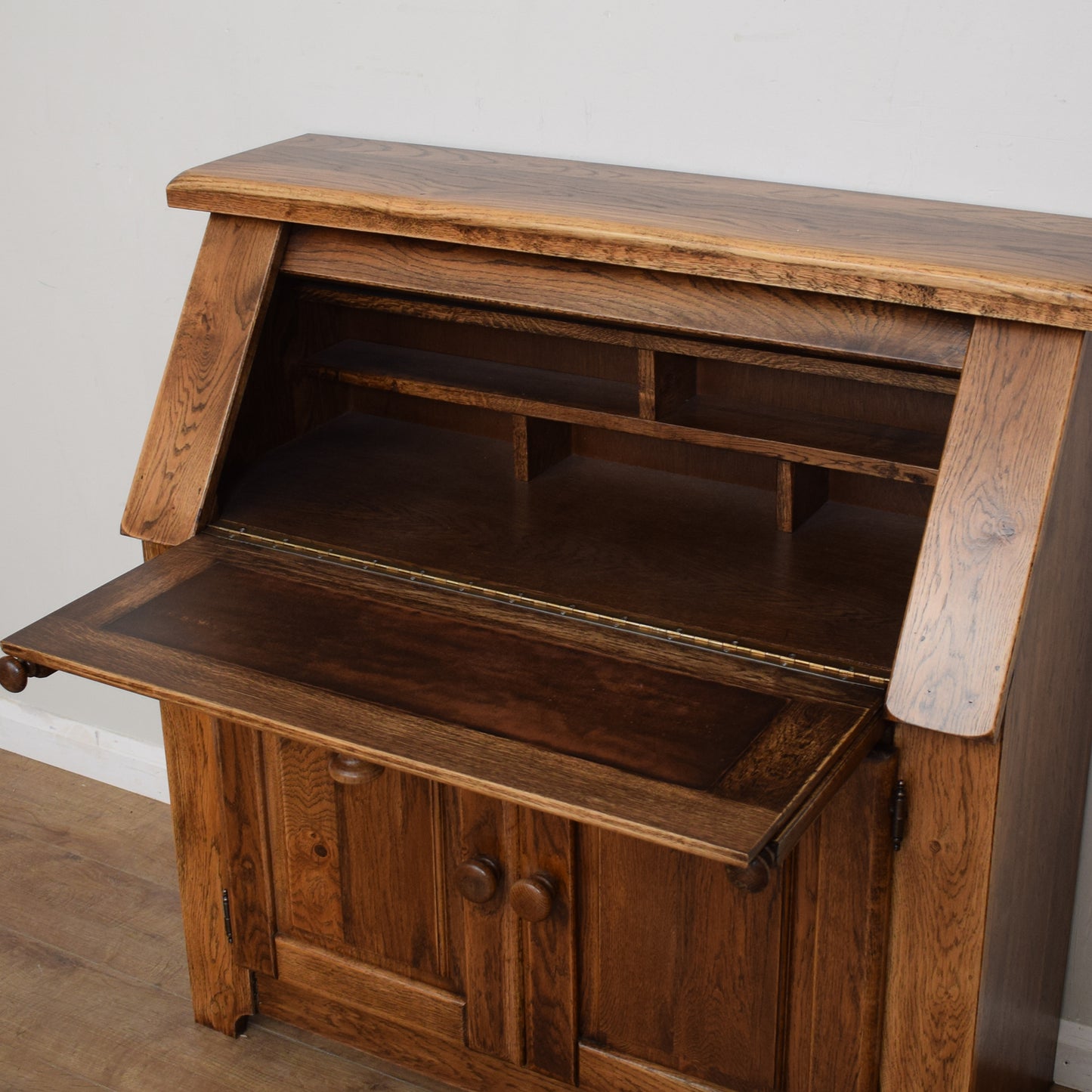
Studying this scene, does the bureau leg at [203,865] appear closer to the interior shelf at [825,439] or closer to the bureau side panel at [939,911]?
the interior shelf at [825,439]

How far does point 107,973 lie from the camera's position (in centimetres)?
280

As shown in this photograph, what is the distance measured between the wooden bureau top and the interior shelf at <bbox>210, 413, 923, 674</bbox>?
45 centimetres

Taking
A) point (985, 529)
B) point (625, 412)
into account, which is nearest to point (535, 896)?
point (625, 412)

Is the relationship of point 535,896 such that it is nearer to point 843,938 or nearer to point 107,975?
point 843,938

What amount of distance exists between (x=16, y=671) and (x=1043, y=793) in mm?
1419

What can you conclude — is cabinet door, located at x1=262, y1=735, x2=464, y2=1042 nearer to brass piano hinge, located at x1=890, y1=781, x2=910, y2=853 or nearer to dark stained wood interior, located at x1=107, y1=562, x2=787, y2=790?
dark stained wood interior, located at x1=107, y1=562, x2=787, y2=790

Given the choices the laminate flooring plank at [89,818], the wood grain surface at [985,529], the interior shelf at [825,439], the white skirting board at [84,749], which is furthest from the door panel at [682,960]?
the white skirting board at [84,749]

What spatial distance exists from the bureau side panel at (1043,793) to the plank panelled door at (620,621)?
14 mm

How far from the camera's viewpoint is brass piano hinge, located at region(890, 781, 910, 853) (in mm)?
1795

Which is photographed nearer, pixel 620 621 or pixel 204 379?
pixel 620 621

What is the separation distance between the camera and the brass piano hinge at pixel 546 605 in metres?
Result: 1.81

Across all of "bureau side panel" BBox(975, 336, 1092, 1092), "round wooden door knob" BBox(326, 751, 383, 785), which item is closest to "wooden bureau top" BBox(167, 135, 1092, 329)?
"bureau side panel" BBox(975, 336, 1092, 1092)

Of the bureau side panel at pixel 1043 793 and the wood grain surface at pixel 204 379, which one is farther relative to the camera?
the wood grain surface at pixel 204 379

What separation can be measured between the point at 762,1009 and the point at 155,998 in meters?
1.29
